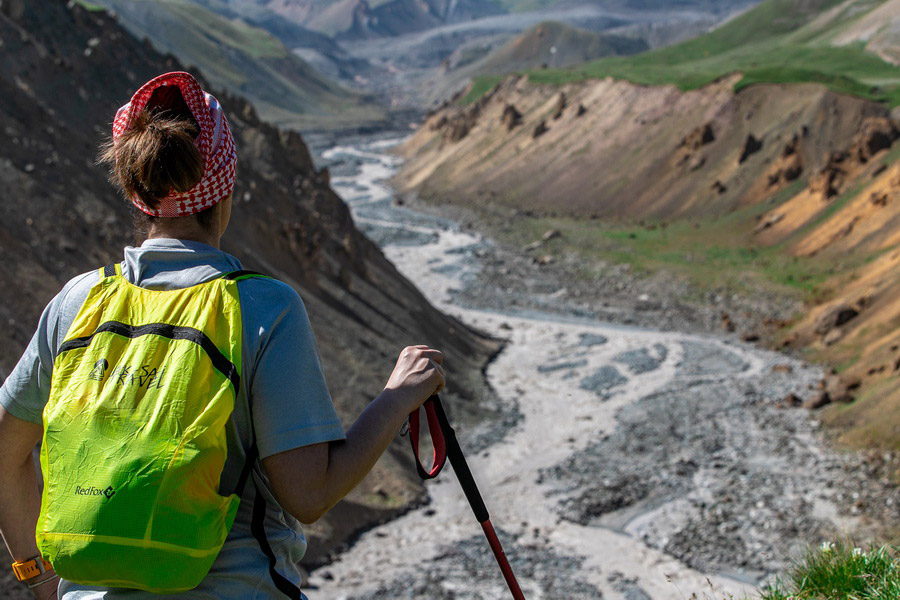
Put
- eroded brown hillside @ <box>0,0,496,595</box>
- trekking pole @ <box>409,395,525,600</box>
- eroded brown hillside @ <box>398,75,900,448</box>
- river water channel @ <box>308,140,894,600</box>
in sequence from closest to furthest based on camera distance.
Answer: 1. trekking pole @ <box>409,395,525,600</box>
2. river water channel @ <box>308,140,894,600</box>
3. eroded brown hillside @ <box>0,0,496,595</box>
4. eroded brown hillside @ <box>398,75,900,448</box>

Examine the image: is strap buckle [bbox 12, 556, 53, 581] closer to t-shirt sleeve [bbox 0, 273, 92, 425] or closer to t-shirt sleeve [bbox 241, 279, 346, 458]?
t-shirt sleeve [bbox 0, 273, 92, 425]

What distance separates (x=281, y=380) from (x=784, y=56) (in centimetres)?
8471

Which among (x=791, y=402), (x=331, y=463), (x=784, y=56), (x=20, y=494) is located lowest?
(x=791, y=402)

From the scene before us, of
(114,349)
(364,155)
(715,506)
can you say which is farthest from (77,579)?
(364,155)

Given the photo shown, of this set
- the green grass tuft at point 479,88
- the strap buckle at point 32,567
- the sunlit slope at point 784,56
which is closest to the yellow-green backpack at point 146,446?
the strap buckle at point 32,567

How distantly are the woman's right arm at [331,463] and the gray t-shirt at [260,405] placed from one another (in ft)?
0.14

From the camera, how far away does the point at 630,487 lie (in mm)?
20375

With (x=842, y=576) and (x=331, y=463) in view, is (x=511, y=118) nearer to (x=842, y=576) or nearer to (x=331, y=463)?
(x=842, y=576)

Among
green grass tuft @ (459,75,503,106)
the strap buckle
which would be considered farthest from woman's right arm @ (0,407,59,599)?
green grass tuft @ (459,75,503,106)

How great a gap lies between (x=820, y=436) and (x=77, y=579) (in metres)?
23.1

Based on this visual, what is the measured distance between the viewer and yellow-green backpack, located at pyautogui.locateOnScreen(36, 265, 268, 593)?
2381mm

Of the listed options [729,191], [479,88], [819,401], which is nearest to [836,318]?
[819,401]

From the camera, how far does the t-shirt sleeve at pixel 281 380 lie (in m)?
2.55

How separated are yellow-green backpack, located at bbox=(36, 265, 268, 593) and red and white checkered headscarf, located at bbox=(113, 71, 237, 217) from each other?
11.8 inches
